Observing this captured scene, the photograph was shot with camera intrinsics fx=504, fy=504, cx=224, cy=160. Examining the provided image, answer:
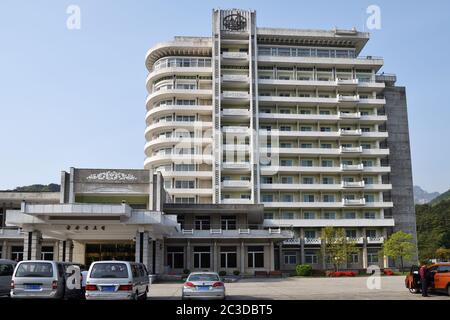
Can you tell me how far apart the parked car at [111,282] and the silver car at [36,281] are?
2094mm

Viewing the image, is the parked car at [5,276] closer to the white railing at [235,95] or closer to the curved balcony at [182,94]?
the curved balcony at [182,94]

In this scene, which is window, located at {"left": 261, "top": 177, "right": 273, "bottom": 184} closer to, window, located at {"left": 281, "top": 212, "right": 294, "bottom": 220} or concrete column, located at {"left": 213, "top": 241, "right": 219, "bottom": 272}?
window, located at {"left": 281, "top": 212, "right": 294, "bottom": 220}

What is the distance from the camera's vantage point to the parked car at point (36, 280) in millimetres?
19125

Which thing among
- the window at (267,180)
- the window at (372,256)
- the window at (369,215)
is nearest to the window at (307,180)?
the window at (267,180)

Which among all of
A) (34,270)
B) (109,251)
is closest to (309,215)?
(109,251)

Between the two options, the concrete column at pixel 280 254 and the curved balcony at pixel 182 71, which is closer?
the concrete column at pixel 280 254

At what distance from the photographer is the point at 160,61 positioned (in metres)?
78.2

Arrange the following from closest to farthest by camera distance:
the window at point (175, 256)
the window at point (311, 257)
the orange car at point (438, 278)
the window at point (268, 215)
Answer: the orange car at point (438, 278) → the window at point (175, 256) → the window at point (311, 257) → the window at point (268, 215)

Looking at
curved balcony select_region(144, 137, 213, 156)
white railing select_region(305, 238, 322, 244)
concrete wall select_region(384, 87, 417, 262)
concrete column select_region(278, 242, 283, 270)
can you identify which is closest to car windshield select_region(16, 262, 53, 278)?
concrete column select_region(278, 242, 283, 270)

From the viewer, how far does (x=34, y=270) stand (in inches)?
768

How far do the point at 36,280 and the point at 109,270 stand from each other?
3154 mm

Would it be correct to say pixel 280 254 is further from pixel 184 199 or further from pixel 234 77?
pixel 234 77

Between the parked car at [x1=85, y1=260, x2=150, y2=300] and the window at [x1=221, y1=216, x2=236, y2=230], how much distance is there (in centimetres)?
4345
